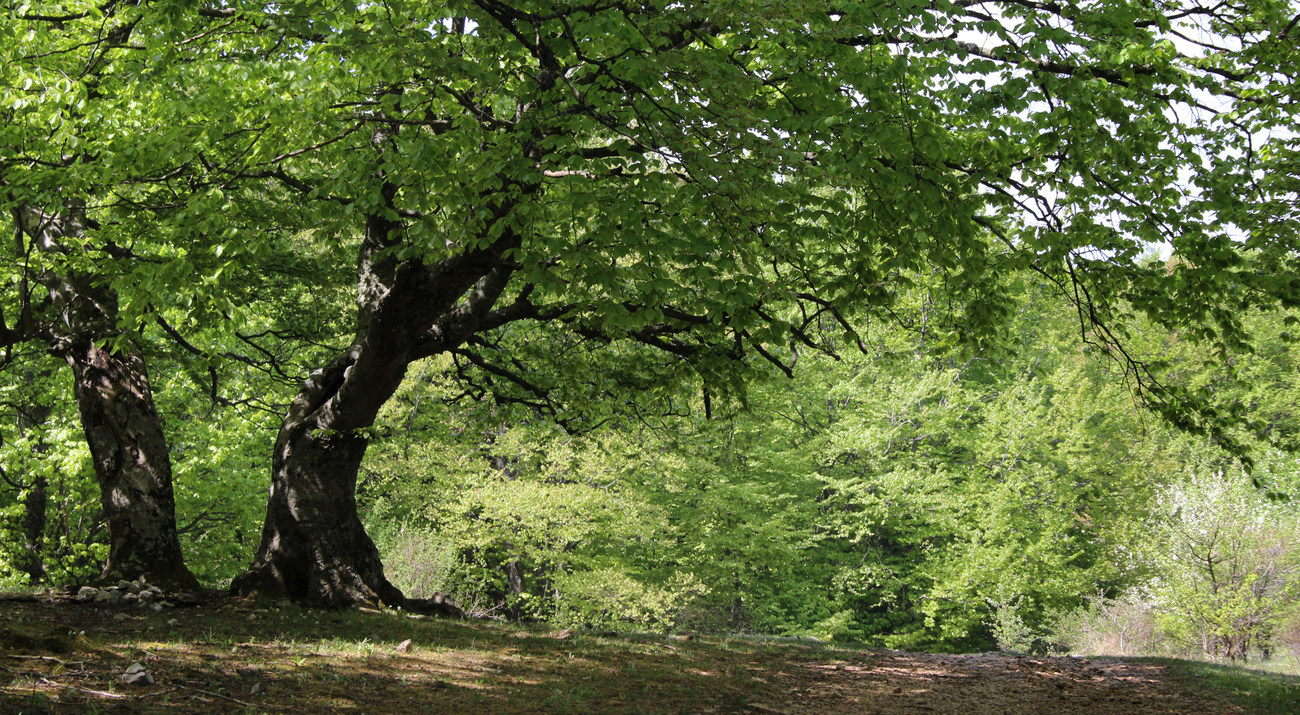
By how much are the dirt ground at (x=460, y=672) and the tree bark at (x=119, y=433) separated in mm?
811

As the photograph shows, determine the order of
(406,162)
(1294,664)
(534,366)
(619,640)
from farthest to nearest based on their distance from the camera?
(1294,664), (534,366), (619,640), (406,162)

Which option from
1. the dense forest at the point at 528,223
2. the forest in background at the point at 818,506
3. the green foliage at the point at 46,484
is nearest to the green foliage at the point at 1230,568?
the forest in background at the point at 818,506

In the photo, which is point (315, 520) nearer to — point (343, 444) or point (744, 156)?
point (343, 444)

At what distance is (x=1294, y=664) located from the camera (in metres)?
18.7

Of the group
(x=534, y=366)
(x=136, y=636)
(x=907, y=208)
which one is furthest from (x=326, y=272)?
(x=907, y=208)

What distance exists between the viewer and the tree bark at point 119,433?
9.32m

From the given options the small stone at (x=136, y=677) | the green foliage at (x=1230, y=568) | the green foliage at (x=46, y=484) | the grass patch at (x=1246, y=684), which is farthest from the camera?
the green foliage at (x=1230, y=568)

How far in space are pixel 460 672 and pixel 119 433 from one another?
18.6 ft

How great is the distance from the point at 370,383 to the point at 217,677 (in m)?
4.14

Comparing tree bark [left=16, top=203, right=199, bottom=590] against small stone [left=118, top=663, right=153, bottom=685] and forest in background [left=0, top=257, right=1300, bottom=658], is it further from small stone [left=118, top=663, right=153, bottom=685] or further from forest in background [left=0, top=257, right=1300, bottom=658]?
small stone [left=118, top=663, right=153, bottom=685]

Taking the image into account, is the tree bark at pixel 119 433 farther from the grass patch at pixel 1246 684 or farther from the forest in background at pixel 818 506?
the grass patch at pixel 1246 684

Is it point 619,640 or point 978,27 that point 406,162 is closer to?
point 978,27

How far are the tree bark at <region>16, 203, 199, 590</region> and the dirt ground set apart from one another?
31.9 inches

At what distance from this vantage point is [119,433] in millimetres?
9484
